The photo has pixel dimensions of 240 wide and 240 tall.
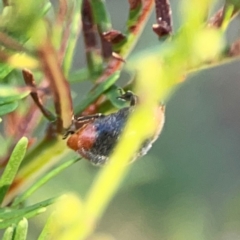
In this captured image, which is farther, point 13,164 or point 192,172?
point 192,172

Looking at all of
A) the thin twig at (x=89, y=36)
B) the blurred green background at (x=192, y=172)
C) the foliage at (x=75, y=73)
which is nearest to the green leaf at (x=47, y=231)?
the foliage at (x=75, y=73)

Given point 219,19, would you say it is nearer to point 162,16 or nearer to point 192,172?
point 162,16

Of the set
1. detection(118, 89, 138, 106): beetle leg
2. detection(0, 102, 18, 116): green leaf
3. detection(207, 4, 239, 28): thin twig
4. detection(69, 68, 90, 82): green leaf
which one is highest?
detection(207, 4, 239, 28): thin twig


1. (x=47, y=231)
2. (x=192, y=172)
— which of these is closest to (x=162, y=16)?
(x=47, y=231)

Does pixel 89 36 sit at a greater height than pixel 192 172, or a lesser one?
greater

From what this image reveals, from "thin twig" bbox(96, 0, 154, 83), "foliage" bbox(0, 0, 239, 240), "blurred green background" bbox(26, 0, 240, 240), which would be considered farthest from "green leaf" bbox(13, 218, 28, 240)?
"blurred green background" bbox(26, 0, 240, 240)

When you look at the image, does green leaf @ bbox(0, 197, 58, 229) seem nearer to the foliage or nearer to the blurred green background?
the foliage
